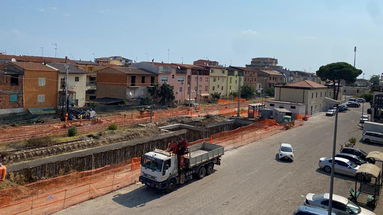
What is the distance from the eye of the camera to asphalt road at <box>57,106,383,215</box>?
1873 centimetres

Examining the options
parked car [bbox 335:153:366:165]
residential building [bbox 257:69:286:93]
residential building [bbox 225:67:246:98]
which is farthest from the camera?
residential building [bbox 257:69:286:93]

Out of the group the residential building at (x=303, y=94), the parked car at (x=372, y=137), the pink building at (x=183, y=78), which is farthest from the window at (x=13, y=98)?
the parked car at (x=372, y=137)

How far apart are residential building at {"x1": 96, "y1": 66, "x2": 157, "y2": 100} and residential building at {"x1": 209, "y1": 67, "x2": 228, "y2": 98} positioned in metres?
20.6

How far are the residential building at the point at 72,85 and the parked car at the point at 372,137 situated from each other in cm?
3977

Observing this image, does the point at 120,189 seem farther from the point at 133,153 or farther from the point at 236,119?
the point at 236,119

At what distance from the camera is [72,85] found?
170 ft

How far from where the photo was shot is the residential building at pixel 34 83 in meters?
44.7

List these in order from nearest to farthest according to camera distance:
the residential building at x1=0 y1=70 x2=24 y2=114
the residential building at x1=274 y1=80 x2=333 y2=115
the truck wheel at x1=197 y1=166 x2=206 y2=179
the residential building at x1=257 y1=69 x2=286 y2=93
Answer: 1. the truck wheel at x1=197 y1=166 x2=206 y2=179
2. the residential building at x1=0 y1=70 x2=24 y2=114
3. the residential building at x1=274 y1=80 x2=333 y2=115
4. the residential building at x1=257 y1=69 x2=286 y2=93

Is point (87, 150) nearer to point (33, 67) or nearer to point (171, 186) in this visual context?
point (171, 186)

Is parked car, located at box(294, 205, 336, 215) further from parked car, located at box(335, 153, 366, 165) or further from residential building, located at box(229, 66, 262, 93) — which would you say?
residential building, located at box(229, 66, 262, 93)

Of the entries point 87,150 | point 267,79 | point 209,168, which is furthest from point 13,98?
point 267,79

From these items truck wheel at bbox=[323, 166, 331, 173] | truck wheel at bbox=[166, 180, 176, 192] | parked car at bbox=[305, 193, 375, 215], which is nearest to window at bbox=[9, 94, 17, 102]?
truck wheel at bbox=[166, 180, 176, 192]

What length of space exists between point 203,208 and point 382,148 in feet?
88.0

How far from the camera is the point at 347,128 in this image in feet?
160
